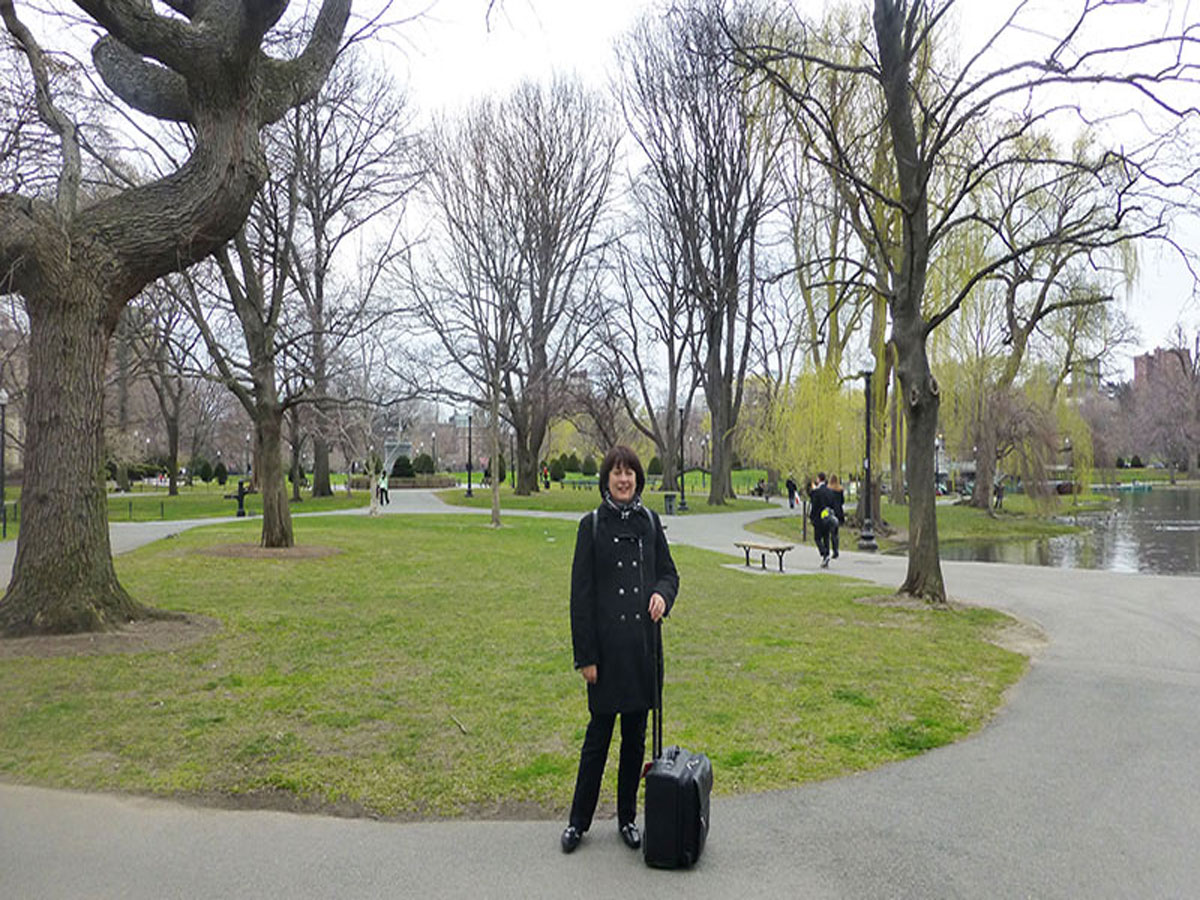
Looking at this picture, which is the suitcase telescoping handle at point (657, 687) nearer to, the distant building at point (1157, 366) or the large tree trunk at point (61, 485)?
the large tree trunk at point (61, 485)

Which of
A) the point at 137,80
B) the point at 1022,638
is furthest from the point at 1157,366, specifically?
the point at 137,80

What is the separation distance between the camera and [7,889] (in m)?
→ 3.43

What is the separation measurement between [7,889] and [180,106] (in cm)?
751

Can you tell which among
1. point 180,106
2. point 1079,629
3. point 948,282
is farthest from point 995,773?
point 948,282

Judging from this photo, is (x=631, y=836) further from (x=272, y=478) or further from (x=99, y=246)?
(x=272, y=478)

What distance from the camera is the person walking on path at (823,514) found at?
17.5 m

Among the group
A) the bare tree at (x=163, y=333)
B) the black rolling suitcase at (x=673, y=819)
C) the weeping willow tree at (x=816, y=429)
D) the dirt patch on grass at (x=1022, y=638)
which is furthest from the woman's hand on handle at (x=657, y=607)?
the weeping willow tree at (x=816, y=429)

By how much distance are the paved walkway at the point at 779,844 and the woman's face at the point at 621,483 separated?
5.20 ft

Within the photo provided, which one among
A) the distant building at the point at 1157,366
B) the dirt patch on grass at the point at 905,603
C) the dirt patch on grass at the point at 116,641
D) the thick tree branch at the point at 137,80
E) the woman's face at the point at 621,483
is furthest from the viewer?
the distant building at the point at 1157,366

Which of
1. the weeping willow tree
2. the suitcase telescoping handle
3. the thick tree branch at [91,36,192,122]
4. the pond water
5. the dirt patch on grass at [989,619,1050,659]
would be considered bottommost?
the pond water

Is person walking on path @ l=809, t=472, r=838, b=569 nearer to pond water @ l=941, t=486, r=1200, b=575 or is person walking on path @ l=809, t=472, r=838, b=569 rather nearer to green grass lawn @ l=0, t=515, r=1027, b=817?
pond water @ l=941, t=486, r=1200, b=575

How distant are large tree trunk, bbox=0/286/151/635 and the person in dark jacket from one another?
5996 millimetres

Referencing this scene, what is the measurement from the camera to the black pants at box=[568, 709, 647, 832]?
392cm

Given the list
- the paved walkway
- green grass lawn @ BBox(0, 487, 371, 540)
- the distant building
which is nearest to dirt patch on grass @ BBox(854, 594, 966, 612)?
the paved walkway
